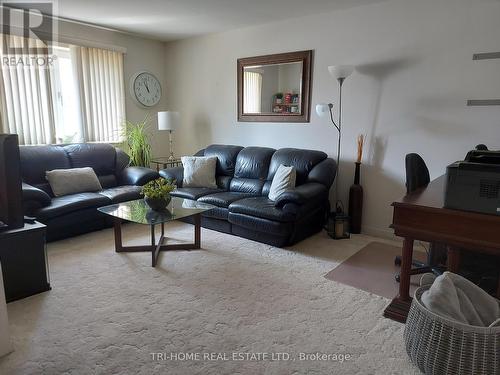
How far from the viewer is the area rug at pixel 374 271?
268cm

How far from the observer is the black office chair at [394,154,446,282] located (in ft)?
8.42

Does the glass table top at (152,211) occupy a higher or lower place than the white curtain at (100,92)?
lower

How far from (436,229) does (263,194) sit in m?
2.32

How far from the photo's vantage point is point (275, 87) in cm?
442

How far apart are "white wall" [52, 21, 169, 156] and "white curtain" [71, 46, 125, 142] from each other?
0.40 feet

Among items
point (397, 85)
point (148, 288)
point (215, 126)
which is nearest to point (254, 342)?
point (148, 288)

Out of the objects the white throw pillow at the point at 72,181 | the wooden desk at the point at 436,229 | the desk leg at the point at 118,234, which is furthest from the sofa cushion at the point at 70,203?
the wooden desk at the point at 436,229

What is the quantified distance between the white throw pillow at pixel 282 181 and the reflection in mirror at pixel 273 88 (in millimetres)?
891

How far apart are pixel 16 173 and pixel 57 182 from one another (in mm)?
1632

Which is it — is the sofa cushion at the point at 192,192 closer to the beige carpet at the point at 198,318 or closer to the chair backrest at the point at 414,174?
the beige carpet at the point at 198,318

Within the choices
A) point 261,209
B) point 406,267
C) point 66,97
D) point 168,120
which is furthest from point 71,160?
point 406,267

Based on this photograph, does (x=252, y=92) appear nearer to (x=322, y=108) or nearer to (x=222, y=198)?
(x=322, y=108)

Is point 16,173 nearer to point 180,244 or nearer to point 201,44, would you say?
point 180,244

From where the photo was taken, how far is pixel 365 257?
3268 millimetres
